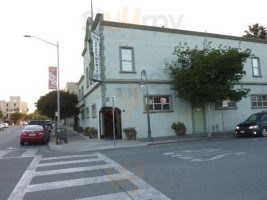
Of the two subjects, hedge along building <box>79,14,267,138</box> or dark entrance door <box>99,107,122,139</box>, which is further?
dark entrance door <box>99,107,122,139</box>

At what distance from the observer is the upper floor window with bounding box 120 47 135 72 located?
60.5 ft

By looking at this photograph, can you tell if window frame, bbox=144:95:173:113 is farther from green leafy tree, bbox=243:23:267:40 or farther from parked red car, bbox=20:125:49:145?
green leafy tree, bbox=243:23:267:40

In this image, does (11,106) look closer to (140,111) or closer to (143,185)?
(140,111)

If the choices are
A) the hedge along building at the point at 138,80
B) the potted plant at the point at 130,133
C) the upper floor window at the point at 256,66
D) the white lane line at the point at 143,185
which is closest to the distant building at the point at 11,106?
the hedge along building at the point at 138,80

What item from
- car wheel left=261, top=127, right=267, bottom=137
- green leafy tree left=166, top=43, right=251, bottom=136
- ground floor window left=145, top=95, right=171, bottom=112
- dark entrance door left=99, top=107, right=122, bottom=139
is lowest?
car wheel left=261, top=127, right=267, bottom=137

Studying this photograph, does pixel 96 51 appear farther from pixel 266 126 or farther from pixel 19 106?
pixel 19 106

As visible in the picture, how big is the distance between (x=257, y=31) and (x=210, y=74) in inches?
1040

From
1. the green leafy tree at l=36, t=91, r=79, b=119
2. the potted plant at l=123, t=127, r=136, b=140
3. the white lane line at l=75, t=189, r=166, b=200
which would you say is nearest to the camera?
the white lane line at l=75, t=189, r=166, b=200

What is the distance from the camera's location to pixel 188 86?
16875mm

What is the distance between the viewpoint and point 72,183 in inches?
241

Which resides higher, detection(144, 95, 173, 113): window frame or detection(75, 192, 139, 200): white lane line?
detection(144, 95, 173, 113): window frame

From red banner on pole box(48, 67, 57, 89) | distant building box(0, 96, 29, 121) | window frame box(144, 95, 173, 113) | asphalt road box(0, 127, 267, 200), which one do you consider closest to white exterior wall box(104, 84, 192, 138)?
window frame box(144, 95, 173, 113)

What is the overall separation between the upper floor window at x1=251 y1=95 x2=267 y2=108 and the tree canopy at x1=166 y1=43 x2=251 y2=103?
6.58 m

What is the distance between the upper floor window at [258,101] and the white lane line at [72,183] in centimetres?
2054
